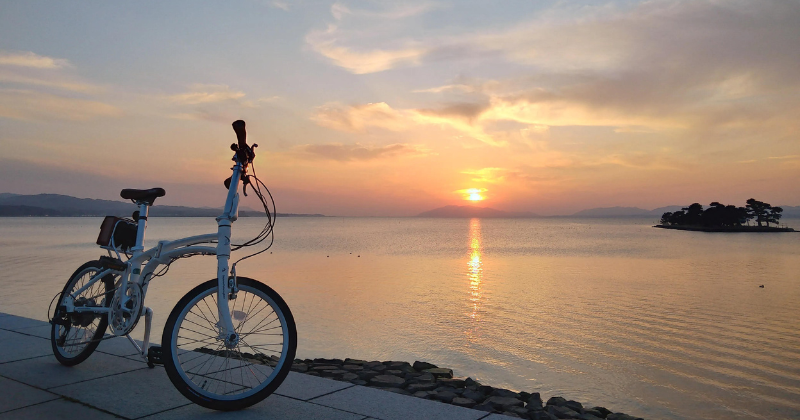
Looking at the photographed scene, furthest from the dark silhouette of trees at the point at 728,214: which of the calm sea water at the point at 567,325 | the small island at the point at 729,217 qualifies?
the calm sea water at the point at 567,325

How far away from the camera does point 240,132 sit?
14.7 feet

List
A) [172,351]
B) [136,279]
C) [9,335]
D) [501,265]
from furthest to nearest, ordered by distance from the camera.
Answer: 1. [501,265]
2. [9,335]
3. [136,279]
4. [172,351]

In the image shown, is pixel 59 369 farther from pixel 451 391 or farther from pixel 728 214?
pixel 728 214

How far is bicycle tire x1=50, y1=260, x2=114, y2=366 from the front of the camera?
546 cm

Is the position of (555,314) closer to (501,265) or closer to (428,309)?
(428,309)

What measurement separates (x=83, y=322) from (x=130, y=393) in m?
1.35

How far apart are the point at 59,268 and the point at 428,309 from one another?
23.4m

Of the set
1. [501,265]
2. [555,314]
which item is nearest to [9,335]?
[555,314]

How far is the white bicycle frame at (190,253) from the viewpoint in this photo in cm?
428

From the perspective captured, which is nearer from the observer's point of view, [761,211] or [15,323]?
[15,323]

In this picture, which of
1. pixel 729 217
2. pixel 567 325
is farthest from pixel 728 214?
pixel 567 325

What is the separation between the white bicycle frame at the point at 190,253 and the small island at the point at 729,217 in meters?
147

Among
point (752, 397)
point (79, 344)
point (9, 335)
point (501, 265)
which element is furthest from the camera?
point (501, 265)

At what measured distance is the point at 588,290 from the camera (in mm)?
26016
